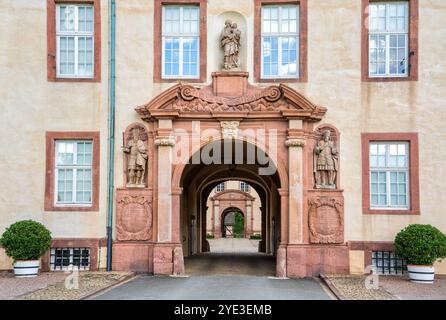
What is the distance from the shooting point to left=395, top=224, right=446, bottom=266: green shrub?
15.6 metres

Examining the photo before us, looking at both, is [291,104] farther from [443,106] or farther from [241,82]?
[443,106]

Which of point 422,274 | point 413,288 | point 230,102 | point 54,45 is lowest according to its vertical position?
point 413,288

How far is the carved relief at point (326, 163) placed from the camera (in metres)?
17.1

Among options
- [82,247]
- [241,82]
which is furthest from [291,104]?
[82,247]

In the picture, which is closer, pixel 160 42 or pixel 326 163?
pixel 326 163

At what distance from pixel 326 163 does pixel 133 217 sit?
5.09 meters

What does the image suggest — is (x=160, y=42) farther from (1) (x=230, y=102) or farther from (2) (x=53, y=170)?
(2) (x=53, y=170)

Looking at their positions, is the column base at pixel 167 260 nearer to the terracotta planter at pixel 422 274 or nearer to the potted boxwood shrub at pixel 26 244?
the potted boxwood shrub at pixel 26 244

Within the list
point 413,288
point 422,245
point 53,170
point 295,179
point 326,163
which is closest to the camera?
point 413,288

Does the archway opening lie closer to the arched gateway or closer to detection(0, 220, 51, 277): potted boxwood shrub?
the arched gateway

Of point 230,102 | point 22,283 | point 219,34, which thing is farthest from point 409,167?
point 22,283

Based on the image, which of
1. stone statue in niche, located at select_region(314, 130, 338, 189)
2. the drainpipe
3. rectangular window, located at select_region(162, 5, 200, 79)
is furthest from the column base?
rectangular window, located at select_region(162, 5, 200, 79)

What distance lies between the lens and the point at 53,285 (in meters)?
14.6

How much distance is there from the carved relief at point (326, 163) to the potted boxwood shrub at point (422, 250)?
93.1 inches
